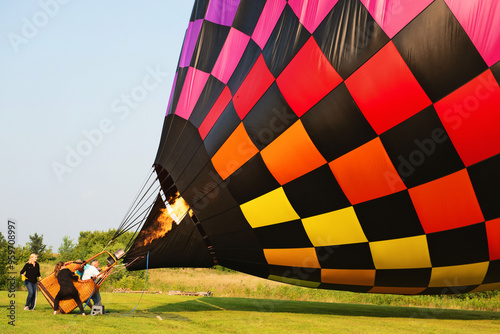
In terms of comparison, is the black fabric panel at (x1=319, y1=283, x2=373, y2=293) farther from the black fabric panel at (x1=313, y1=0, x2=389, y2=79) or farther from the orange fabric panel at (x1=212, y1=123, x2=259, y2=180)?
the black fabric panel at (x1=313, y1=0, x2=389, y2=79)

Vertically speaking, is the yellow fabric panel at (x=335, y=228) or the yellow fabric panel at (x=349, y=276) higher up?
the yellow fabric panel at (x=335, y=228)

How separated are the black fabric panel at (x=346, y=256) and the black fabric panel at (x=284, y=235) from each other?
0.76 feet

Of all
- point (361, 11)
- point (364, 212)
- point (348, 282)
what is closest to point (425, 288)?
point (348, 282)

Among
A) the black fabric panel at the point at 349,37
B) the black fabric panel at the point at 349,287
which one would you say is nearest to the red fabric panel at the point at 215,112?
the black fabric panel at the point at 349,37

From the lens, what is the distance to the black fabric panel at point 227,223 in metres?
5.26

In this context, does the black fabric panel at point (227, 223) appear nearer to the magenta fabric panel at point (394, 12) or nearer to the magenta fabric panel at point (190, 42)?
the magenta fabric panel at point (190, 42)

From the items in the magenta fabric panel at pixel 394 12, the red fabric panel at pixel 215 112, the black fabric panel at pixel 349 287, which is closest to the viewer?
the magenta fabric panel at pixel 394 12

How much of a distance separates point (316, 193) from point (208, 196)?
144 cm

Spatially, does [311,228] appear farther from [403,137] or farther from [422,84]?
[422,84]

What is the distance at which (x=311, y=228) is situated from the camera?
4.91m

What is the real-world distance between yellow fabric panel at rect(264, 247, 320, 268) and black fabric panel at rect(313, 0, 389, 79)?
2.22 metres

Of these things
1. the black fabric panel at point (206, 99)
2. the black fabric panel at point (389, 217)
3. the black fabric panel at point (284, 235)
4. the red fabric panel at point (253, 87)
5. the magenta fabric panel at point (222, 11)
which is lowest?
the black fabric panel at point (389, 217)

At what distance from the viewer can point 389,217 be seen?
453 cm

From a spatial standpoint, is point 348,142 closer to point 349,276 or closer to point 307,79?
point 307,79
